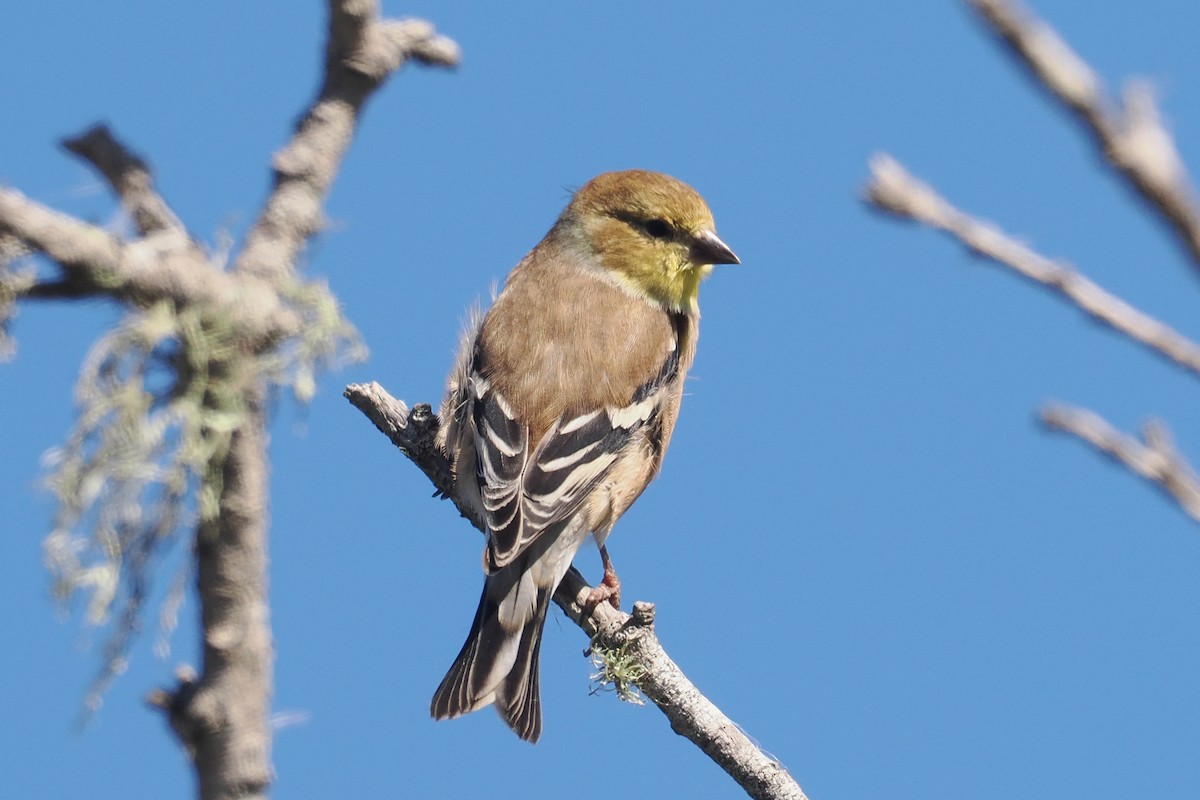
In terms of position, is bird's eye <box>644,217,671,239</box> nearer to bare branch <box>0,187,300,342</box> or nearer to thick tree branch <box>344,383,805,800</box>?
thick tree branch <box>344,383,805,800</box>

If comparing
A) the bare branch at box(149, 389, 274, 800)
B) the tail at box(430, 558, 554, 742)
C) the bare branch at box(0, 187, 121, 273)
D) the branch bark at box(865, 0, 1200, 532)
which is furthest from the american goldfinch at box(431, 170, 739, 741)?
the branch bark at box(865, 0, 1200, 532)

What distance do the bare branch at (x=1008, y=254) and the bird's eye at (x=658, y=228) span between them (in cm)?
508

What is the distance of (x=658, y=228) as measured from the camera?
5.98 m

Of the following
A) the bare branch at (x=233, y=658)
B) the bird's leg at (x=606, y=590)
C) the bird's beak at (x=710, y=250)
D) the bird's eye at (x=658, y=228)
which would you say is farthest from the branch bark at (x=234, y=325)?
the bird's eye at (x=658, y=228)

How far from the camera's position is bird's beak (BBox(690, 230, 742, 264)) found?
5801 mm

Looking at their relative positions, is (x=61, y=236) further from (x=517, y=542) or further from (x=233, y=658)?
(x=517, y=542)

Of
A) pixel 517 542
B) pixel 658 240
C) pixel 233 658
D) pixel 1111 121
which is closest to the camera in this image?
pixel 1111 121

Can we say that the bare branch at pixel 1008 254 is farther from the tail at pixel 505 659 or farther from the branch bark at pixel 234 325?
the tail at pixel 505 659

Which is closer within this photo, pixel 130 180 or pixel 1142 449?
pixel 1142 449

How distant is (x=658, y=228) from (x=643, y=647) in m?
2.59

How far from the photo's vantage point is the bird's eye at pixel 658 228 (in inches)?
235

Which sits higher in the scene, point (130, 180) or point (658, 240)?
point (658, 240)

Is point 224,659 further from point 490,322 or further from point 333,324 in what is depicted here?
→ point 490,322

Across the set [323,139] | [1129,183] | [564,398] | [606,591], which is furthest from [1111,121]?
[564,398]
